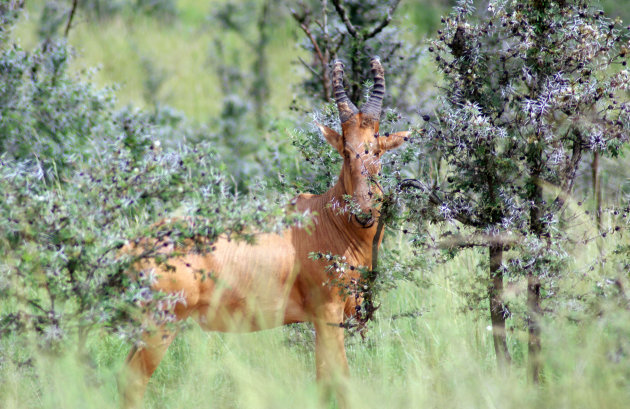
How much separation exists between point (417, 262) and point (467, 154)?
866 mm

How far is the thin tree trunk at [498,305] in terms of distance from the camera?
211 inches

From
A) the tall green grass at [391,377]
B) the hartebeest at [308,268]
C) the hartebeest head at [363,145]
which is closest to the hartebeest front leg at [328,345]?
the hartebeest at [308,268]

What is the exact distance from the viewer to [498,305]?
5.54 m

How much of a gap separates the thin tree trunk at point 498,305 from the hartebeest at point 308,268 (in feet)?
3.09

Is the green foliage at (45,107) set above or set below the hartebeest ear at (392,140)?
→ above

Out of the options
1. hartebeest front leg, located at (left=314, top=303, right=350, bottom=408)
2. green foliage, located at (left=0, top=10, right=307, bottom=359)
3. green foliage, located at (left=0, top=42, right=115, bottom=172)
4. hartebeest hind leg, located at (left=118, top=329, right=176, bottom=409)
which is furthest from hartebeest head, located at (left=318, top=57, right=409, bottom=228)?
green foliage, located at (left=0, top=42, right=115, bottom=172)

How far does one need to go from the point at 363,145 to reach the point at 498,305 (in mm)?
1571

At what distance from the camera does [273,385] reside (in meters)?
4.59

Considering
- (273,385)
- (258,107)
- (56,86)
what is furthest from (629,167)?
(258,107)

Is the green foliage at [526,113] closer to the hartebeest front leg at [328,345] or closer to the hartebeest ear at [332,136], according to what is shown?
the hartebeest ear at [332,136]

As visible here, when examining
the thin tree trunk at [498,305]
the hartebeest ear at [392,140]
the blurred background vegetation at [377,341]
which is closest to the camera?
the blurred background vegetation at [377,341]

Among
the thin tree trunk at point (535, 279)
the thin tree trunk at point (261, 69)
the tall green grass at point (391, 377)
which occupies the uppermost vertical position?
the thin tree trunk at point (261, 69)

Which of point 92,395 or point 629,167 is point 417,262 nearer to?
point 629,167

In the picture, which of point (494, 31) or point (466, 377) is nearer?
point (466, 377)
